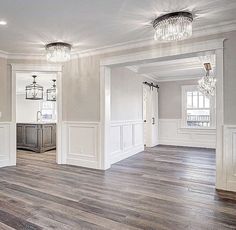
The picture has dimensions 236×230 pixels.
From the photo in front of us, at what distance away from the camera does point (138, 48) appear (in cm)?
393

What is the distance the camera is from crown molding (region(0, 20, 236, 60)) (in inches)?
125

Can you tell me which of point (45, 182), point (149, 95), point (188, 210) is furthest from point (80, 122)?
point (149, 95)

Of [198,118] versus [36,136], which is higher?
[198,118]

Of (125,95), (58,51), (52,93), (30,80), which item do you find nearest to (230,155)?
(125,95)

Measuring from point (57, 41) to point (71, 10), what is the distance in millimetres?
1245

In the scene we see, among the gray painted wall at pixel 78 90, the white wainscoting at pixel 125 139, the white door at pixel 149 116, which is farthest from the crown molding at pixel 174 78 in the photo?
the gray painted wall at pixel 78 90

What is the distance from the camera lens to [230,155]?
3.17m

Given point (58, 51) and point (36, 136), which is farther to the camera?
point (36, 136)

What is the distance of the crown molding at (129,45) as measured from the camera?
3.17m

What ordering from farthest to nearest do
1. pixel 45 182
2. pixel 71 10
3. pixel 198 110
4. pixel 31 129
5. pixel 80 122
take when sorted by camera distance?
1. pixel 198 110
2. pixel 31 129
3. pixel 80 122
4. pixel 45 182
5. pixel 71 10

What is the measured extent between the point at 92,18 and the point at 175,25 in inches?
45.1

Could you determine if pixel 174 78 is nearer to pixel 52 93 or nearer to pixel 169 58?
pixel 169 58

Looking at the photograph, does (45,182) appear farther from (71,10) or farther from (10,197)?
(71,10)

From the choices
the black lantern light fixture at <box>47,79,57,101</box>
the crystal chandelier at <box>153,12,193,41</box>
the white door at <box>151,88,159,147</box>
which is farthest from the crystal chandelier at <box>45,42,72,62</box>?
the black lantern light fixture at <box>47,79,57,101</box>
